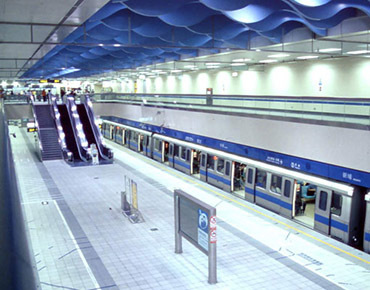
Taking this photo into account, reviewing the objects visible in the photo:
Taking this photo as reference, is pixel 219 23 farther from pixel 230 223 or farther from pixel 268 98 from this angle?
pixel 230 223

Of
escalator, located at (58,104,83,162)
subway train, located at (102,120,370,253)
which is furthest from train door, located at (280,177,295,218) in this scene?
escalator, located at (58,104,83,162)

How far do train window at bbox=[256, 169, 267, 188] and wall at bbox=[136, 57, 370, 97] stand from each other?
7190 mm

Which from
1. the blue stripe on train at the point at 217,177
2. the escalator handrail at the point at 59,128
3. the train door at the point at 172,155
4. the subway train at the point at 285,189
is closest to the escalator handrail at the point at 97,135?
the escalator handrail at the point at 59,128

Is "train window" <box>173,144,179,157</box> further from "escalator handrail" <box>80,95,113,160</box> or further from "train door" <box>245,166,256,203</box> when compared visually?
"train door" <box>245,166,256,203</box>

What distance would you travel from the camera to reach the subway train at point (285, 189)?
38.9ft

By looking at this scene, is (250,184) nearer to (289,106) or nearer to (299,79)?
(289,106)

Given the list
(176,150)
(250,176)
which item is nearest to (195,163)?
(176,150)

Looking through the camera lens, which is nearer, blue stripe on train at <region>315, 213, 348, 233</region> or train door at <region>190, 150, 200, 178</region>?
blue stripe on train at <region>315, 213, 348, 233</region>

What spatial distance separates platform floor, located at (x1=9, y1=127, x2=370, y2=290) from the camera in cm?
911

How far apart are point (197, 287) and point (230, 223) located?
485 centimetres

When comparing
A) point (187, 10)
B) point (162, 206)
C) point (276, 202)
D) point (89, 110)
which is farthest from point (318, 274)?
point (89, 110)

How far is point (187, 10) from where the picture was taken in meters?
14.0

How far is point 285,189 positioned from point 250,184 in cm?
222

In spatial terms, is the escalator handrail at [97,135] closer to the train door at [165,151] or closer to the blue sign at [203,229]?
the train door at [165,151]
